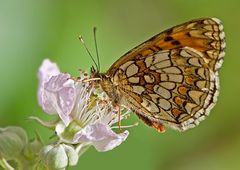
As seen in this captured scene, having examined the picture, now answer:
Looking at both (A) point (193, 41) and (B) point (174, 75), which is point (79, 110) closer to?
(B) point (174, 75)

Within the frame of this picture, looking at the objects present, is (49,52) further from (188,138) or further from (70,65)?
(188,138)

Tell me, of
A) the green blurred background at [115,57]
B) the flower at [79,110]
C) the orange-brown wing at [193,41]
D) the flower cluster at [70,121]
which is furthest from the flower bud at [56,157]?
A: the green blurred background at [115,57]

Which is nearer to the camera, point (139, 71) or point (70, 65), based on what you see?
point (139, 71)

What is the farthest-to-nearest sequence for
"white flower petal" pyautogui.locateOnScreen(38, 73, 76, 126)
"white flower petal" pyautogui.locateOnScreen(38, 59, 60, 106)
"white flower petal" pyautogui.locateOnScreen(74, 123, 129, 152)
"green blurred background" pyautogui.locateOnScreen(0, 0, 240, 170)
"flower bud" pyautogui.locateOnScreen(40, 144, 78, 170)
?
1. "green blurred background" pyautogui.locateOnScreen(0, 0, 240, 170)
2. "white flower petal" pyautogui.locateOnScreen(38, 59, 60, 106)
3. "white flower petal" pyautogui.locateOnScreen(38, 73, 76, 126)
4. "white flower petal" pyautogui.locateOnScreen(74, 123, 129, 152)
5. "flower bud" pyautogui.locateOnScreen(40, 144, 78, 170)

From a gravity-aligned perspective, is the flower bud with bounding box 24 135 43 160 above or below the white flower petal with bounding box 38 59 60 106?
→ below

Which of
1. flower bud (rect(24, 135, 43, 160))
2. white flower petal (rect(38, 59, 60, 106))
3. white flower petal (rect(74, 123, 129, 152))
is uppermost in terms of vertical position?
white flower petal (rect(38, 59, 60, 106))

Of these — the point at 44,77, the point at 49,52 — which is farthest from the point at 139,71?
the point at 49,52

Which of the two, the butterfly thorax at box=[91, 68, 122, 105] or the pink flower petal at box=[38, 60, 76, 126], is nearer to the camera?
the pink flower petal at box=[38, 60, 76, 126]

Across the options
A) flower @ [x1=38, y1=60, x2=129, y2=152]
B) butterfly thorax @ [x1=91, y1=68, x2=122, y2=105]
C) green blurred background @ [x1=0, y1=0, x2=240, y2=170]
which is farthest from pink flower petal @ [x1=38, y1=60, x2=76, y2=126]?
green blurred background @ [x1=0, y1=0, x2=240, y2=170]

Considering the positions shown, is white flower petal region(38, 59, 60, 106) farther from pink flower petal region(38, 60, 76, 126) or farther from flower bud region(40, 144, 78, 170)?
flower bud region(40, 144, 78, 170)
